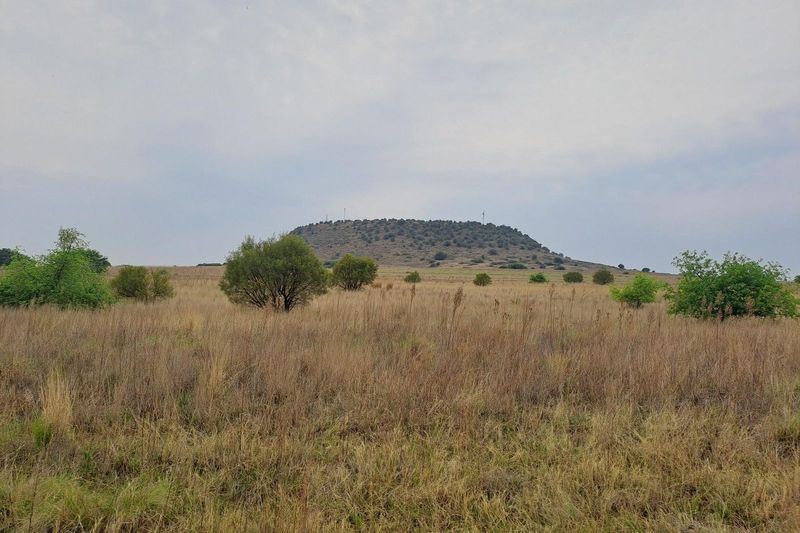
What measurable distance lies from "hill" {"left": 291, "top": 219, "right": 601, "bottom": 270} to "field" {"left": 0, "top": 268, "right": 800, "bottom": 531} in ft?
256

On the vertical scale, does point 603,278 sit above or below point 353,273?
above

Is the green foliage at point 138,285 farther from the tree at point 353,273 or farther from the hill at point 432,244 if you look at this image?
the hill at point 432,244

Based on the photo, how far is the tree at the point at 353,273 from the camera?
1101 inches

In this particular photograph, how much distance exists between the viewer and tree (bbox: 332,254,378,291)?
28.0 m

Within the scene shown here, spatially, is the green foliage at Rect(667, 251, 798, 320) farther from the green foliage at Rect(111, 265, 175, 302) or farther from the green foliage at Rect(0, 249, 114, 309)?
the green foliage at Rect(111, 265, 175, 302)

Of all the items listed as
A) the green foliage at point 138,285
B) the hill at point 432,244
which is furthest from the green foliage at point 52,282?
the hill at point 432,244

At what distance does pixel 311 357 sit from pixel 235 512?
2.82 metres

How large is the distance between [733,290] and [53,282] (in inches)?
662

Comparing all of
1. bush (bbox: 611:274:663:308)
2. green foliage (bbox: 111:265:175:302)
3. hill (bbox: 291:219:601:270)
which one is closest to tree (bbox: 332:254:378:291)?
green foliage (bbox: 111:265:175:302)

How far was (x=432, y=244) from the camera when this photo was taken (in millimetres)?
114375

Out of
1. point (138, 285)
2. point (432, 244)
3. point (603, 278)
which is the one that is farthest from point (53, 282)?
point (432, 244)

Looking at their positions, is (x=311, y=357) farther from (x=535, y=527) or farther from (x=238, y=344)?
(x=535, y=527)

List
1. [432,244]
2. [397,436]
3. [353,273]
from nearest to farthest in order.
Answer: [397,436]
[353,273]
[432,244]

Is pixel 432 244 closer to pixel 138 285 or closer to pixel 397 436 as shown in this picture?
pixel 138 285
